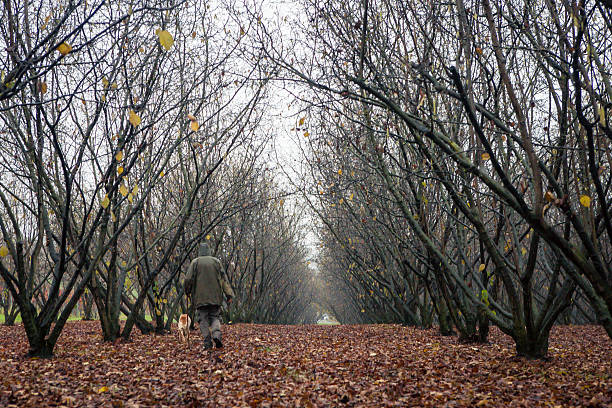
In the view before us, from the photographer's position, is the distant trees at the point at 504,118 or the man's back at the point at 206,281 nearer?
the distant trees at the point at 504,118

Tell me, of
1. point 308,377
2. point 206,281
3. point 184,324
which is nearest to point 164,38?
point 308,377

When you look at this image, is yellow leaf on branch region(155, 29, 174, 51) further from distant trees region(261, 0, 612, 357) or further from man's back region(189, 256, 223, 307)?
man's back region(189, 256, 223, 307)

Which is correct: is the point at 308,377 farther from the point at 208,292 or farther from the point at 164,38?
the point at 164,38

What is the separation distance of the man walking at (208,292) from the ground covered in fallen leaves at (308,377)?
363 millimetres

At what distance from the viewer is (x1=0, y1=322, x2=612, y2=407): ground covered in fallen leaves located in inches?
174

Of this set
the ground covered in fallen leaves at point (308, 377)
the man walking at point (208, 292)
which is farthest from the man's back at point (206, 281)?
the ground covered in fallen leaves at point (308, 377)

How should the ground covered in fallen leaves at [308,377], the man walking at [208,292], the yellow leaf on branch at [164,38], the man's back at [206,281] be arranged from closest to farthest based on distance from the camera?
the yellow leaf on branch at [164,38] → the ground covered in fallen leaves at [308,377] → the man walking at [208,292] → the man's back at [206,281]

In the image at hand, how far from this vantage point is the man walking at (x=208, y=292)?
826 centimetres

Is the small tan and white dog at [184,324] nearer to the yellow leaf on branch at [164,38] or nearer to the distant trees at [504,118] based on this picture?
the distant trees at [504,118]

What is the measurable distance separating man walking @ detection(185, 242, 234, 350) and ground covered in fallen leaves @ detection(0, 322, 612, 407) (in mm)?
363

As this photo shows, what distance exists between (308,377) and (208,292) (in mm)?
3380

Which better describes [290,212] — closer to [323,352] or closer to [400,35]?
[323,352]

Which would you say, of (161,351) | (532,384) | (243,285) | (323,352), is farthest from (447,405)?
(243,285)

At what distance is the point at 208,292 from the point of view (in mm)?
8422
